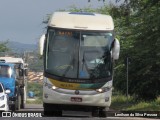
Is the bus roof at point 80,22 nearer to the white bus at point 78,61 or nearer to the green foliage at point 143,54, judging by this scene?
the white bus at point 78,61

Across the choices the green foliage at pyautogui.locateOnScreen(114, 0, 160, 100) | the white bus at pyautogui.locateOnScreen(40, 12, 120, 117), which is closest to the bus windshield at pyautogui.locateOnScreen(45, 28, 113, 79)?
the white bus at pyautogui.locateOnScreen(40, 12, 120, 117)

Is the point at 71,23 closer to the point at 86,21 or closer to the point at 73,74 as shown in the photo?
the point at 86,21

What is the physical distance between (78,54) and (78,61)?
0.28m

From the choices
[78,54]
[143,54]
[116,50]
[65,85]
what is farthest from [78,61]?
[143,54]

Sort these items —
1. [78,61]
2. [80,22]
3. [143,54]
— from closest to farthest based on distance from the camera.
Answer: [78,61]
[80,22]
[143,54]

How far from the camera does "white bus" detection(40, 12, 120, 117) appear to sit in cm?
2033

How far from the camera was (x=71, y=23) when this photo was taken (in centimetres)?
2091

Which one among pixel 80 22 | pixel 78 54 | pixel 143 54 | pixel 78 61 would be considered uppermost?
pixel 80 22

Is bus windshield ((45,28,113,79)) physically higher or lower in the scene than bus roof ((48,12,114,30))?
lower

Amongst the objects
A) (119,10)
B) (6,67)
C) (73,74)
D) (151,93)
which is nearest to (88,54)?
(73,74)

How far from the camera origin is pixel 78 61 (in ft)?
67.5

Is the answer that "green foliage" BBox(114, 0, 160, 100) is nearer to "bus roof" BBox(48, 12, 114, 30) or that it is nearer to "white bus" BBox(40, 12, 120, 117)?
"bus roof" BBox(48, 12, 114, 30)

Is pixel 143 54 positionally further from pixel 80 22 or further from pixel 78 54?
pixel 78 54

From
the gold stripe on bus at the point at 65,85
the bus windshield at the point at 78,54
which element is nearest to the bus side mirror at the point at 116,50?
the bus windshield at the point at 78,54
